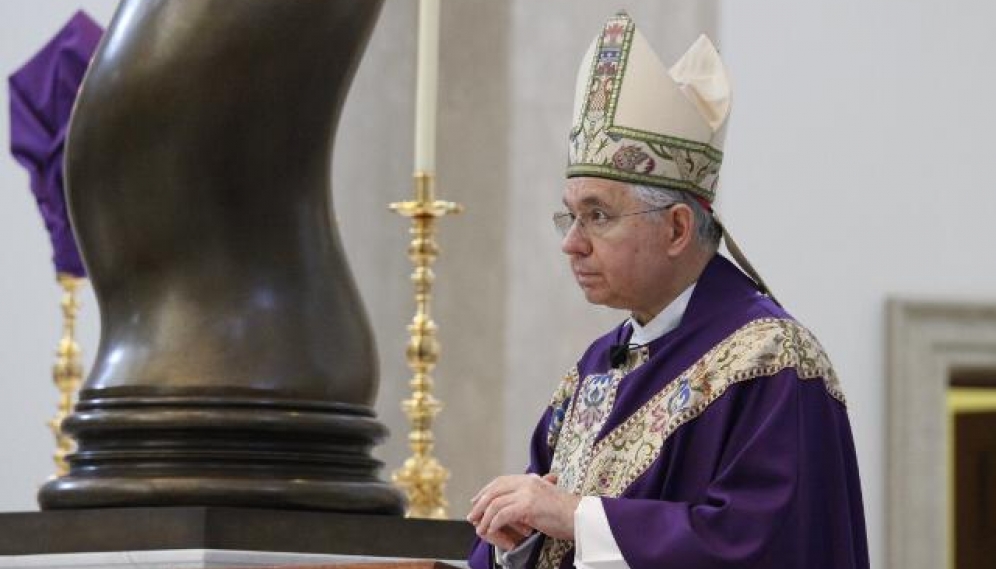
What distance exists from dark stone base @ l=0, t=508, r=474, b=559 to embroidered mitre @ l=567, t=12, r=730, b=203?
3.16ft

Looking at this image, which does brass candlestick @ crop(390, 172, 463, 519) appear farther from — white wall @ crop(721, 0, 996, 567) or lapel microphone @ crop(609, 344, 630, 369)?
white wall @ crop(721, 0, 996, 567)

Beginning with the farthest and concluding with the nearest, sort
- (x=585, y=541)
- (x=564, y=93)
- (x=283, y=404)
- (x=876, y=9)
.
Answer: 1. (x=876, y=9)
2. (x=564, y=93)
3. (x=283, y=404)
4. (x=585, y=541)

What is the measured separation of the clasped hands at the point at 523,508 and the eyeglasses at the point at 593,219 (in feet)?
1.22

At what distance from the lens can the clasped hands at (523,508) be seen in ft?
10.9

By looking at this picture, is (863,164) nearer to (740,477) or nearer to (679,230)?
(679,230)

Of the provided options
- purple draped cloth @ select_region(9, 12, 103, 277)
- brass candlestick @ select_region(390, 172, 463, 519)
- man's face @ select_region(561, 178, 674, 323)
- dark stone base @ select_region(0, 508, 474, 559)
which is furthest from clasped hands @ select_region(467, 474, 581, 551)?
purple draped cloth @ select_region(9, 12, 103, 277)

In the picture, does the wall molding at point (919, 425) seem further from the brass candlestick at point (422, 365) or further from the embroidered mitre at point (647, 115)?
the embroidered mitre at point (647, 115)

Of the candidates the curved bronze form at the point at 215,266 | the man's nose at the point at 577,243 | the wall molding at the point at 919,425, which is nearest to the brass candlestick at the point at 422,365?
the curved bronze form at the point at 215,266

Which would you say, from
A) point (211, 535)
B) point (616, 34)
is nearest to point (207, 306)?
point (211, 535)

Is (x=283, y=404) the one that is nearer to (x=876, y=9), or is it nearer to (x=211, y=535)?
(x=211, y=535)

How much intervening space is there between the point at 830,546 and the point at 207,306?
158 cm

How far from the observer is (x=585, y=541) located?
3.31 meters

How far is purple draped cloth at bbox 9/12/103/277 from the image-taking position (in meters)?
6.62

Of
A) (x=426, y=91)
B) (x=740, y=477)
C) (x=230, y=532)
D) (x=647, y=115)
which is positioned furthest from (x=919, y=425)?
(x=740, y=477)
